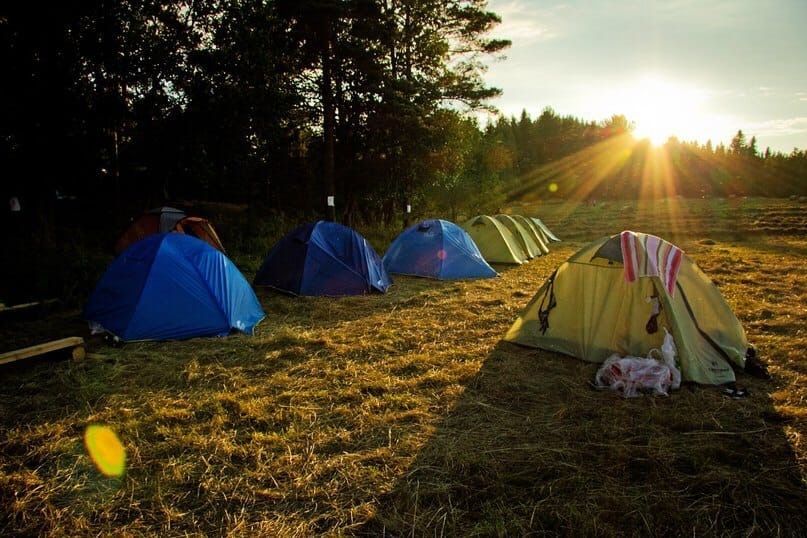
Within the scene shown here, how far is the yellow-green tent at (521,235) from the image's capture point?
14.5m

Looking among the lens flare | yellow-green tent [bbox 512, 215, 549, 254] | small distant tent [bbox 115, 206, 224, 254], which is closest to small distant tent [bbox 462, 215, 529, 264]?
yellow-green tent [bbox 512, 215, 549, 254]

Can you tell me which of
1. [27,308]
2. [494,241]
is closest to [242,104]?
[27,308]

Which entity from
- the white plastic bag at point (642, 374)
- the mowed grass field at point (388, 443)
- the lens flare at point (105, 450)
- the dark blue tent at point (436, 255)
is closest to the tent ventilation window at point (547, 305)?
the mowed grass field at point (388, 443)

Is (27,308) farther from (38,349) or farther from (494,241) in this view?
(494,241)

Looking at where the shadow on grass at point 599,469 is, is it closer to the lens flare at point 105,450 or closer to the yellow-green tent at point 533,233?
the lens flare at point 105,450

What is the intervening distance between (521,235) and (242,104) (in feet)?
29.6

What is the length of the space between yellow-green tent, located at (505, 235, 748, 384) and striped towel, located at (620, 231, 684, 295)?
11 centimetres

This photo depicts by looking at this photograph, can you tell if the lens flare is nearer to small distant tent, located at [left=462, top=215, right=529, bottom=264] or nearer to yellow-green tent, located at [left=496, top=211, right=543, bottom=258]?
small distant tent, located at [left=462, top=215, right=529, bottom=264]

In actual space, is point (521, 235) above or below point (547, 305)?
above

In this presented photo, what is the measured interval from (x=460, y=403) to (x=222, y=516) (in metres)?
2.20

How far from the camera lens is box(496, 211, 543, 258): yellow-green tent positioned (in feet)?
47.7

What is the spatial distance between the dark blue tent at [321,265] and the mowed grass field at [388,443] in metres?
2.54

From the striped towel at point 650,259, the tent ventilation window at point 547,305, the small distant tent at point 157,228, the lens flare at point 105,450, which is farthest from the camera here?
the small distant tent at point 157,228

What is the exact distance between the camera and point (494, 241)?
44.2 feet
